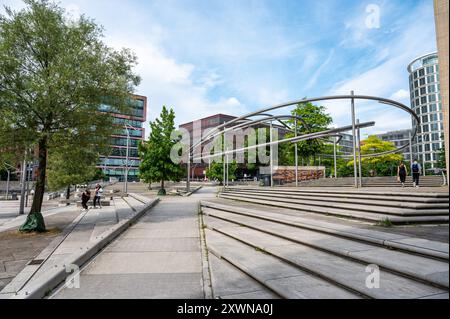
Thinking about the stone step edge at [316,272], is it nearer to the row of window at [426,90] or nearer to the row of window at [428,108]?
the row of window at [426,90]

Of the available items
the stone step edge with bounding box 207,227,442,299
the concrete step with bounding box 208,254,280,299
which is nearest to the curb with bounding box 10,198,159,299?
the concrete step with bounding box 208,254,280,299

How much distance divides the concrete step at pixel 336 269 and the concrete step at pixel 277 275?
0.05 m

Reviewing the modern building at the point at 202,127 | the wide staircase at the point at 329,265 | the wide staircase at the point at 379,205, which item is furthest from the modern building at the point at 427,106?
the wide staircase at the point at 329,265

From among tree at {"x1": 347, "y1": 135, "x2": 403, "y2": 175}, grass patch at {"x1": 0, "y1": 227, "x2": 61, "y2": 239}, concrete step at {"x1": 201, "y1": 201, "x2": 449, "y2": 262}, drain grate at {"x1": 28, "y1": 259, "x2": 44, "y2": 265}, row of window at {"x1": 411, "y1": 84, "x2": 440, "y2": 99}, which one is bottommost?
grass patch at {"x1": 0, "y1": 227, "x2": 61, "y2": 239}

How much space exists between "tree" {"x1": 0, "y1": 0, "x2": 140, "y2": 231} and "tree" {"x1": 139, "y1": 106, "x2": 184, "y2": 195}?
59.9 ft

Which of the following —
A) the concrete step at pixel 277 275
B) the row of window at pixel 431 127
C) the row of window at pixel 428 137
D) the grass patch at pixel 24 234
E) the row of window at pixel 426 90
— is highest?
the row of window at pixel 426 90

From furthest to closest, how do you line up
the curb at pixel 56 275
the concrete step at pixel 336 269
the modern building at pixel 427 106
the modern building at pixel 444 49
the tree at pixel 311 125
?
the modern building at pixel 427 106, the tree at pixel 311 125, the curb at pixel 56 275, the concrete step at pixel 336 269, the modern building at pixel 444 49

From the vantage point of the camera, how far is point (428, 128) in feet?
251

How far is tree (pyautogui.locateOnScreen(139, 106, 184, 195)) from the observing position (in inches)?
1181

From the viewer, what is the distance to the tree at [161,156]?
30000 mm

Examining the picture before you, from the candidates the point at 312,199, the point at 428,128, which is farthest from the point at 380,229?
the point at 428,128

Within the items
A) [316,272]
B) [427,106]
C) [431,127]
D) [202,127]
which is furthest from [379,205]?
[202,127]

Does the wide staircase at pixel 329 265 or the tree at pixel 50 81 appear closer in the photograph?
the wide staircase at pixel 329 265

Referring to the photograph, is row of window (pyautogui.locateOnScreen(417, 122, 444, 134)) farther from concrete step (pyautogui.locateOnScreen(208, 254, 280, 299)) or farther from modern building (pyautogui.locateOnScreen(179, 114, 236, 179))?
concrete step (pyautogui.locateOnScreen(208, 254, 280, 299))
